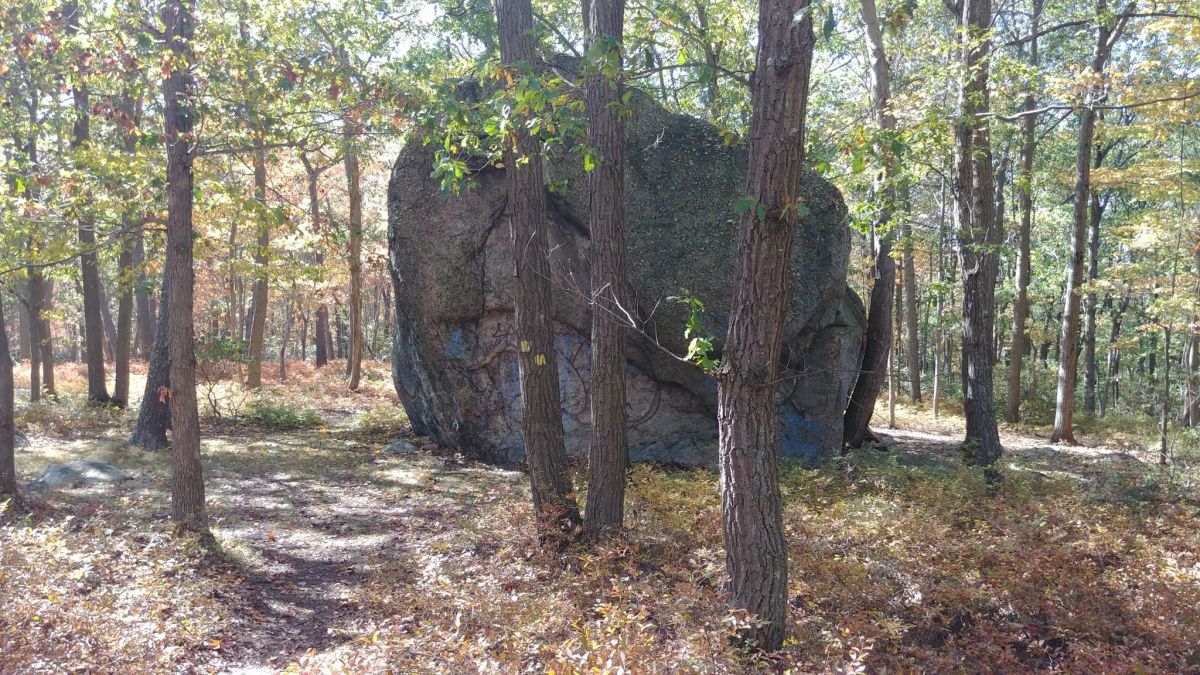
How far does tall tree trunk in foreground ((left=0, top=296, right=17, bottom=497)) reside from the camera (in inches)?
320

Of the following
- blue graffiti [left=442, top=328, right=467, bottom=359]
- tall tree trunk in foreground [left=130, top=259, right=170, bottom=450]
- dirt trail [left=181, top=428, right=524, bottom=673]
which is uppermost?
blue graffiti [left=442, top=328, right=467, bottom=359]

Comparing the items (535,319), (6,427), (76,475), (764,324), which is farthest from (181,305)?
(764,324)

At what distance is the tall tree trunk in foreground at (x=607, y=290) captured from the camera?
6.77 metres

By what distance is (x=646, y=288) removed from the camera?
11.4 meters

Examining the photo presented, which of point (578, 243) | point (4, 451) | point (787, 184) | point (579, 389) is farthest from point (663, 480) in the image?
point (4, 451)

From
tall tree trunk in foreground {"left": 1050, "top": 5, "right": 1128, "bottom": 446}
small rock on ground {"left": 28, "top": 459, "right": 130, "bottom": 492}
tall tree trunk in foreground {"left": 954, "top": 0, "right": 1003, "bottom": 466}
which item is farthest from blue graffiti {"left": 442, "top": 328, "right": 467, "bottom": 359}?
tall tree trunk in foreground {"left": 1050, "top": 5, "right": 1128, "bottom": 446}

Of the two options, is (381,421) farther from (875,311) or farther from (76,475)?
(875,311)

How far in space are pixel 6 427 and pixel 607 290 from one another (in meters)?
6.87

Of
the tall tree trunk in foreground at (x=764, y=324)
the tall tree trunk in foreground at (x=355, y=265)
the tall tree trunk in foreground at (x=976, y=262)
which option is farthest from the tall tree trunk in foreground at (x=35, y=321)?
the tall tree trunk in foreground at (x=976, y=262)

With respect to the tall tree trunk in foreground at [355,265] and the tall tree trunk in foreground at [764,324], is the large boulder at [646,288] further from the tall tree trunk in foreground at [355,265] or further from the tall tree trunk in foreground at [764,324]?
the tall tree trunk in foreground at [764,324]

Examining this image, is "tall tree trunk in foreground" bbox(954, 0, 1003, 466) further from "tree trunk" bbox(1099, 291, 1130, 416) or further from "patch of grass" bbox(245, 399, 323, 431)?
"tree trunk" bbox(1099, 291, 1130, 416)

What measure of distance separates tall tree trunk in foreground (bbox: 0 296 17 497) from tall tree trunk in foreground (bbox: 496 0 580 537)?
575cm

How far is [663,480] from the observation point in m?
8.93

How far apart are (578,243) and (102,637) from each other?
829 cm
